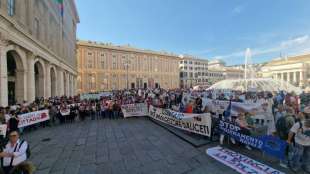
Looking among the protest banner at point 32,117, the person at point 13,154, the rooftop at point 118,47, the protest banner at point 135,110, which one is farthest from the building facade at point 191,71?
the person at point 13,154

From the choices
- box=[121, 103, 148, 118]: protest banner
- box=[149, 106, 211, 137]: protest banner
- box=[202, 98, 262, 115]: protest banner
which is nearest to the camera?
box=[149, 106, 211, 137]: protest banner

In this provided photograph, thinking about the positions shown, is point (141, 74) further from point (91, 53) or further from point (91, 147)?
point (91, 147)

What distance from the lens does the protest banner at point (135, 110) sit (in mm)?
13823

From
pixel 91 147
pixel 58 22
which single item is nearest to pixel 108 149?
pixel 91 147

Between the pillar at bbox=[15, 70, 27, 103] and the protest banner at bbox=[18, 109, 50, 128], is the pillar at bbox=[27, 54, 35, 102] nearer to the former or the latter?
the pillar at bbox=[15, 70, 27, 103]

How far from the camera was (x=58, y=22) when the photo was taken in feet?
85.1

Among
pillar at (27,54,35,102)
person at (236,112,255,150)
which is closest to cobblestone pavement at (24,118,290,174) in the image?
person at (236,112,255,150)

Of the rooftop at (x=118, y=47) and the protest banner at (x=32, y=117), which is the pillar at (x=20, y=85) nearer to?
the protest banner at (x=32, y=117)

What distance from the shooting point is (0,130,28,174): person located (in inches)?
144

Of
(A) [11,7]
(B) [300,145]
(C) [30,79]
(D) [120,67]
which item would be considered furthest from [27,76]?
(D) [120,67]

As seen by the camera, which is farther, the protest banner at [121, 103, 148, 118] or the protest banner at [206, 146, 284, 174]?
the protest banner at [121, 103, 148, 118]

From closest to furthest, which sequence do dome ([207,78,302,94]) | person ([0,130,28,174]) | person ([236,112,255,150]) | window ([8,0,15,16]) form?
person ([0,130,28,174]), person ([236,112,255,150]), window ([8,0,15,16]), dome ([207,78,302,94])

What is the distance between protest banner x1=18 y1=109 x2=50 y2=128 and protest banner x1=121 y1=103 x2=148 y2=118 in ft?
17.0

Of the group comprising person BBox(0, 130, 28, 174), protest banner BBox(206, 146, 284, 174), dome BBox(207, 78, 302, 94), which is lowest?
protest banner BBox(206, 146, 284, 174)
